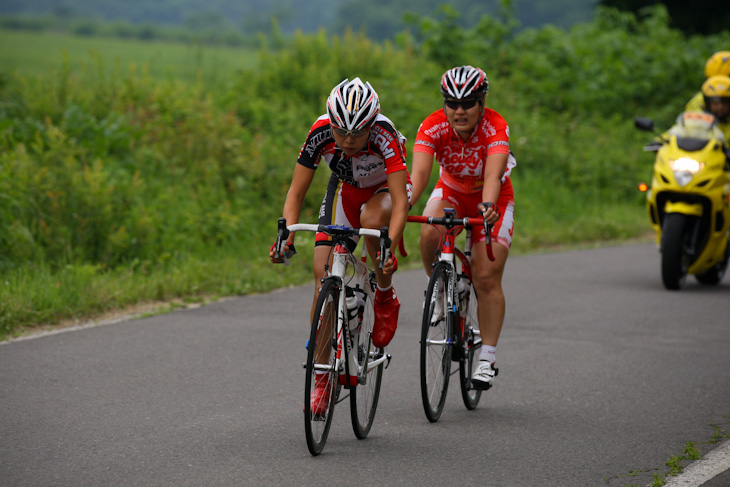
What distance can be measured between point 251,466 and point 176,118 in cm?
1189

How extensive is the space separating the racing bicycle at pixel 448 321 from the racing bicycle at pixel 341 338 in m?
0.33

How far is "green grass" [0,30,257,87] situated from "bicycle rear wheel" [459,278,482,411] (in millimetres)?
11582

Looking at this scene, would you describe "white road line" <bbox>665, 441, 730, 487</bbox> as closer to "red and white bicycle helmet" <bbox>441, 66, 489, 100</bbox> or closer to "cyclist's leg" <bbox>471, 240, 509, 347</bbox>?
"cyclist's leg" <bbox>471, 240, 509, 347</bbox>

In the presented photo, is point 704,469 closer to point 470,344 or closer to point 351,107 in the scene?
point 470,344

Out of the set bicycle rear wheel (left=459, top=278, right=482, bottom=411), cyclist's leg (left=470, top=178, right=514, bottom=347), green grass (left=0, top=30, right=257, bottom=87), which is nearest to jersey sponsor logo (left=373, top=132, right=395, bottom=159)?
cyclist's leg (left=470, top=178, right=514, bottom=347)

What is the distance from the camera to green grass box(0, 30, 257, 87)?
63.7 ft

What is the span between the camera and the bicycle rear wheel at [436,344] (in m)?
5.85

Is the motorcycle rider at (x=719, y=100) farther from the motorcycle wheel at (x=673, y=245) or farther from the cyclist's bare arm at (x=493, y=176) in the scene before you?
the cyclist's bare arm at (x=493, y=176)

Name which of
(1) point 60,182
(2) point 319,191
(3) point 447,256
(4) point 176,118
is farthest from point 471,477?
(4) point 176,118

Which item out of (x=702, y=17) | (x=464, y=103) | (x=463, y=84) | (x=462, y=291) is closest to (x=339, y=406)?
(x=462, y=291)

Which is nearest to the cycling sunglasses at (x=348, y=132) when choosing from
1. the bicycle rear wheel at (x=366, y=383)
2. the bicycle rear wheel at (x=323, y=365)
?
the bicycle rear wheel at (x=323, y=365)

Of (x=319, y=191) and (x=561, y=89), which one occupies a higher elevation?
(x=561, y=89)

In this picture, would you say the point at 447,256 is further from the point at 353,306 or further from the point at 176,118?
the point at 176,118

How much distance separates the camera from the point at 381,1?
7031 cm
